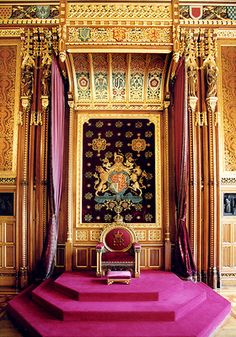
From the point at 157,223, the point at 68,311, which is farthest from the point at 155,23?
the point at 68,311

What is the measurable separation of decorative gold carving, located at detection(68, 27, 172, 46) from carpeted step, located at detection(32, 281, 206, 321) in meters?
3.95

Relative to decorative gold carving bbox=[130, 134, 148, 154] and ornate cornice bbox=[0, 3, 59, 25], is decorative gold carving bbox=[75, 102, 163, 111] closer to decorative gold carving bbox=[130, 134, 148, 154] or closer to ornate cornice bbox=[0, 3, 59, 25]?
decorative gold carving bbox=[130, 134, 148, 154]

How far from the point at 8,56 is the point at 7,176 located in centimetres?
233

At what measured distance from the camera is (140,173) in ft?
20.8

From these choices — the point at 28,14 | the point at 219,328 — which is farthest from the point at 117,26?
the point at 219,328

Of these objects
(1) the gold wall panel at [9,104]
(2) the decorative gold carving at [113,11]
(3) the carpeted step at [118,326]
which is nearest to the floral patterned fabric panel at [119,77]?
(2) the decorative gold carving at [113,11]

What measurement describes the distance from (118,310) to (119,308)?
0.06 meters

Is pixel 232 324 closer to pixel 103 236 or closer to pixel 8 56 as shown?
pixel 103 236

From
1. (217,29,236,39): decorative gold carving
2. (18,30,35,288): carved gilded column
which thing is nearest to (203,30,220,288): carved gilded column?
(217,29,236,39): decorative gold carving

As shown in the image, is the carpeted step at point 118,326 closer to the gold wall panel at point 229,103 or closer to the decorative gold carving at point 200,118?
the gold wall panel at point 229,103

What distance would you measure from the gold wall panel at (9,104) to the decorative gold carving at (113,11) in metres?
1.66

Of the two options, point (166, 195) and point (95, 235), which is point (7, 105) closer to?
point (95, 235)

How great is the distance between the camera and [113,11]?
5.34m

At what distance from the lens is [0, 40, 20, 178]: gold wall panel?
20.2ft
